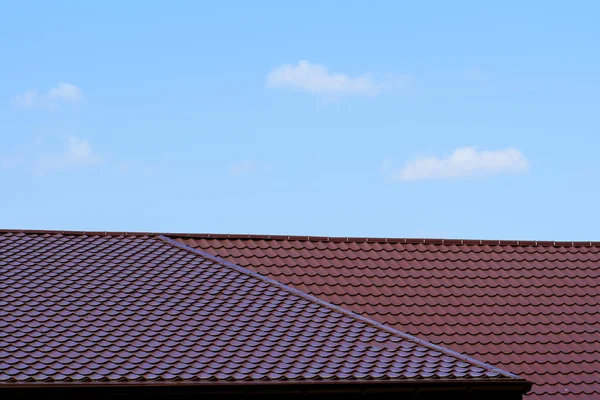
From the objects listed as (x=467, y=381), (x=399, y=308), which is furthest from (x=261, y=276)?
(x=467, y=381)

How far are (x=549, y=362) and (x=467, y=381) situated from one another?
10.6 feet

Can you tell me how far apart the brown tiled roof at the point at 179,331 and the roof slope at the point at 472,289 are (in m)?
1.49

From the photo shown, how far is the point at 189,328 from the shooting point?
35.3ft

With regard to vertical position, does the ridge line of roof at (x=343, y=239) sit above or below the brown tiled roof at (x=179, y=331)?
above

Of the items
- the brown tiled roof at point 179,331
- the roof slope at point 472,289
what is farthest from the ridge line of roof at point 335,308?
the roof slope at point 472,289

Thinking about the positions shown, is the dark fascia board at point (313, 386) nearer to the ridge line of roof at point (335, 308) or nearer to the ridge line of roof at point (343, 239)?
the ridge line of roof at point (335, 308)

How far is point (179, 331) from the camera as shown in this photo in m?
10.7

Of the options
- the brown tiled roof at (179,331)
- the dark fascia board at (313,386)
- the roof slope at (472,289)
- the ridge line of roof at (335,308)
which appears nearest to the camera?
the dark fascia board at (313,386)

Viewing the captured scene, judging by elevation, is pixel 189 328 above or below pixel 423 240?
below

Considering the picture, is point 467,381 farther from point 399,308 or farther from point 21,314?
point 21,314

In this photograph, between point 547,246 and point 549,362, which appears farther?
point 547,246

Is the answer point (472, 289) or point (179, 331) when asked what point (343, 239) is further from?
point (179, 331)

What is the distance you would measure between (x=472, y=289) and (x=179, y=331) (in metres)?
5.47

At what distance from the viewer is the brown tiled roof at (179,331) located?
955 centimetres
